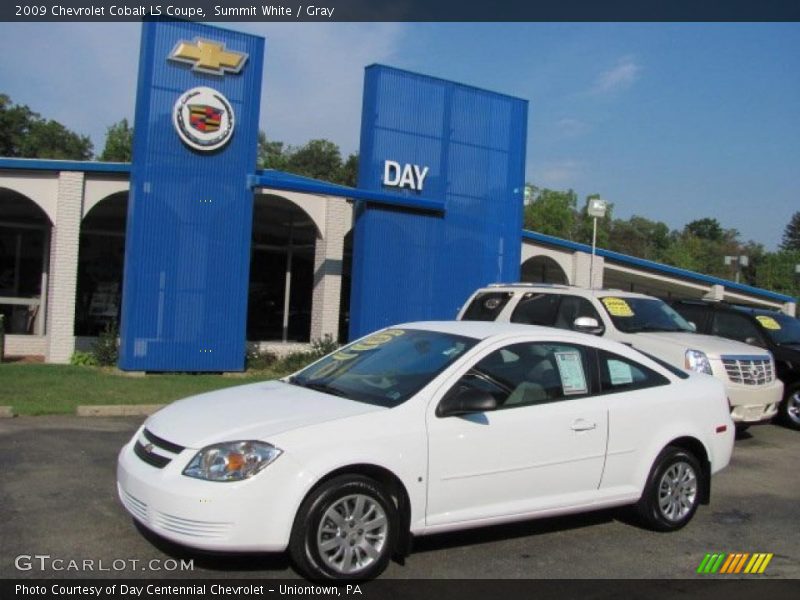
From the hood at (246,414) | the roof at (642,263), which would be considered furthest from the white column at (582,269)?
the hood at (246,414)

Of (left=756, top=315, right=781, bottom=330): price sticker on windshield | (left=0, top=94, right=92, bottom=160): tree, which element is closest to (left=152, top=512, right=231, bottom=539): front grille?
(left=756, top=315, right=781, bottom=330): price sticker on windshield

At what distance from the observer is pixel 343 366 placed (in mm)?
6125

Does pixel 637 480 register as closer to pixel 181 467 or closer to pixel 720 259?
pixel 181 467

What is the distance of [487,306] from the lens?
479 inches

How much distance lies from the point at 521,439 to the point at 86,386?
9.28m

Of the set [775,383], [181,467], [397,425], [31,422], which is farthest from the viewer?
[775,383]

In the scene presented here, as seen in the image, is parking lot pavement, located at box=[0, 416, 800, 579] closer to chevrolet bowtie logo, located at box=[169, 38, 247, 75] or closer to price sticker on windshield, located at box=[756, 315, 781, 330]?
price sticker on windshield, located at box=[756, 315, 781, 330]

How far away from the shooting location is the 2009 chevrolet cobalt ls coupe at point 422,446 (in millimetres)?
4605

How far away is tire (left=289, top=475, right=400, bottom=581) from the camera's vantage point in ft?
15.2

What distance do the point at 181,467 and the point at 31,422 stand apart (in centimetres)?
581

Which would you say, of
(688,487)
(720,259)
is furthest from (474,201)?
(720,259)

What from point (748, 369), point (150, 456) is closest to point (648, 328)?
point (748, 369)

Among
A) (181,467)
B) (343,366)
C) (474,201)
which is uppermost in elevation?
(474,201)

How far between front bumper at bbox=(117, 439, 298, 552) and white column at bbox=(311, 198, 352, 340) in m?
13.6
